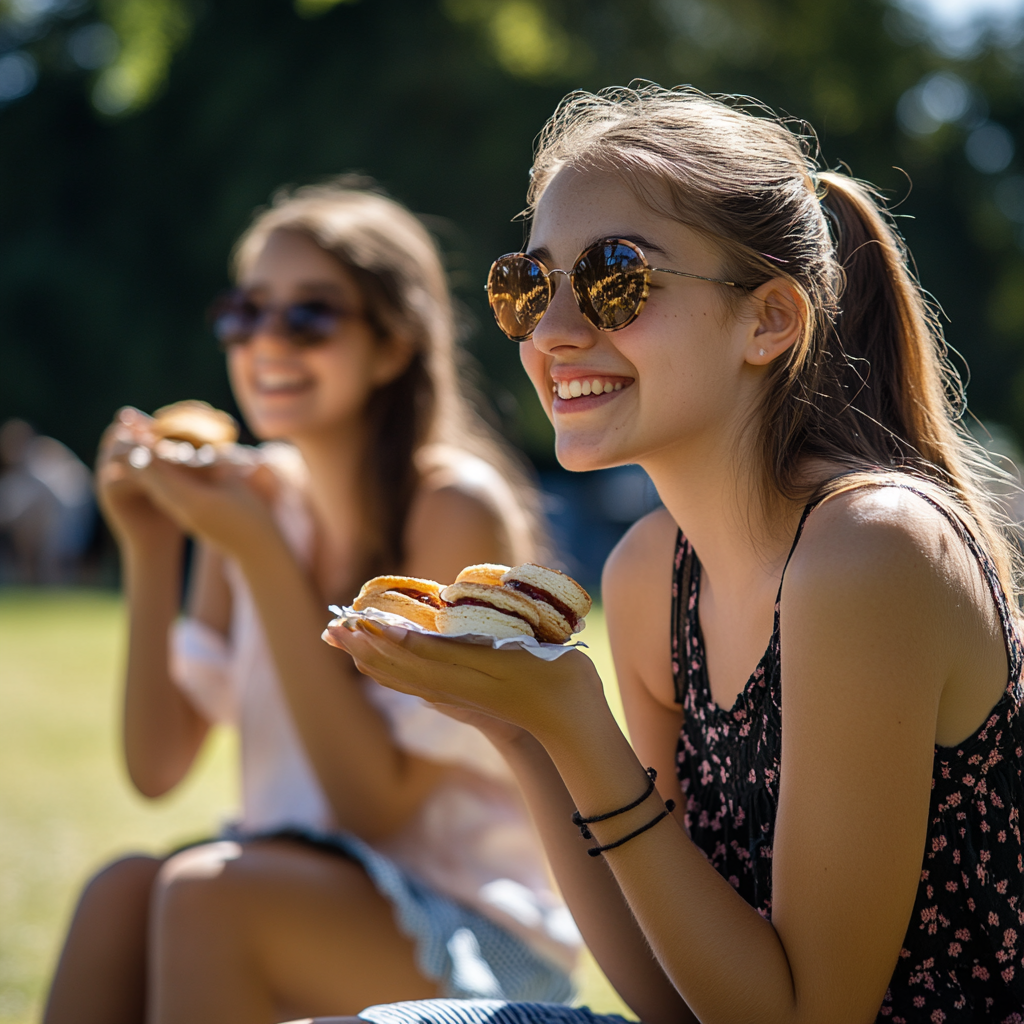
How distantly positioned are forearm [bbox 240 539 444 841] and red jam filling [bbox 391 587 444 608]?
0.98 m

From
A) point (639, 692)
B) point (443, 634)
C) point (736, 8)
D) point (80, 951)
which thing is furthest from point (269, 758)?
point (736, 8)

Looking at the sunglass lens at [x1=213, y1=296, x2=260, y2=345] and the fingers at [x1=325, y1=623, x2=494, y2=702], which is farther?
the sunglass lens at [x1=213, y1=296, x2=260, y2=345]

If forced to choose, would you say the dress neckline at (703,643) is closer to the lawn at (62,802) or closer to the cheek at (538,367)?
the cheek at (538,367)

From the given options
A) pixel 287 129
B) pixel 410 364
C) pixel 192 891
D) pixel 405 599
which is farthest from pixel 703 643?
pixel 287 129

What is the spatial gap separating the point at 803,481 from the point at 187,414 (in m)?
2.80

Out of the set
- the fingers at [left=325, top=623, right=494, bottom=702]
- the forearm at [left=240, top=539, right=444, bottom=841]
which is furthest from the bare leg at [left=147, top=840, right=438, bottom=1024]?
the fingers at [left=325, top=623, right=494, bottom=702]

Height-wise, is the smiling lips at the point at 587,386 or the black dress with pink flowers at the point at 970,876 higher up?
the smiling lips at the point at 587,386

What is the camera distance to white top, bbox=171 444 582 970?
292 cm

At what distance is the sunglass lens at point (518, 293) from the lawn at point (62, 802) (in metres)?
2.61

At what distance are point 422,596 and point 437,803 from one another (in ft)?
3.84

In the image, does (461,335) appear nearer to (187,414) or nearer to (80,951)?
(187,414)

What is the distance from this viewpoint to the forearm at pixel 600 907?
2172mm

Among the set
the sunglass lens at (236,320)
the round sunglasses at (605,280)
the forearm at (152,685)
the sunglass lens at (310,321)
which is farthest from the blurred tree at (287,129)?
the round sunglasses at (605,280)

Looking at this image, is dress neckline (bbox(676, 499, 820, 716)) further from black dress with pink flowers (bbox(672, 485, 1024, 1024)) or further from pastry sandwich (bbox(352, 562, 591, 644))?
pastry sandwich (bbox(352, 562, 591, 644))
